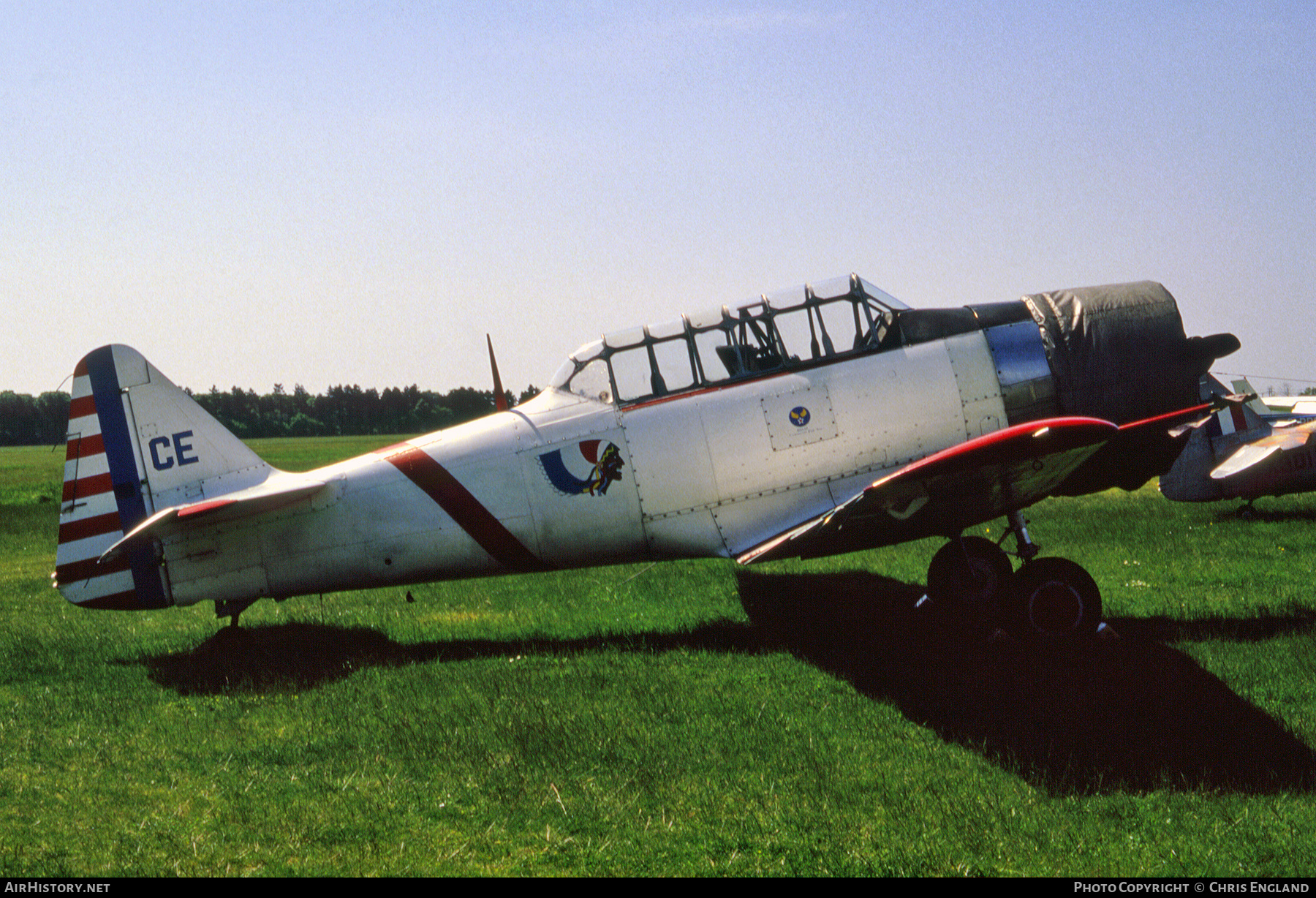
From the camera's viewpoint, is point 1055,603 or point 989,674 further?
point 1055,603

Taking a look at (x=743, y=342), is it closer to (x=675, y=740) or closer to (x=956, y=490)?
(x=956, y=490)

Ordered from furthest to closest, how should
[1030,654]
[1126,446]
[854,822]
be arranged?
[1126,446] → [1030,654] → [854,822]

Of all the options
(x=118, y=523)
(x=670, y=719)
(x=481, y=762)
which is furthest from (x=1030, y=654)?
(x=118, y=523)

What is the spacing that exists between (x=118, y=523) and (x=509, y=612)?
11.3 ft

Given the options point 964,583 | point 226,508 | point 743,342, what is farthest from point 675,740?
point 226,508

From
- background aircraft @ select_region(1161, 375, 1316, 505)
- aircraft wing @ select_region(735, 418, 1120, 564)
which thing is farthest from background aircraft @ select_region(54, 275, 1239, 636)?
background aircraft @ select_region(1161, 375, 1316, 505)

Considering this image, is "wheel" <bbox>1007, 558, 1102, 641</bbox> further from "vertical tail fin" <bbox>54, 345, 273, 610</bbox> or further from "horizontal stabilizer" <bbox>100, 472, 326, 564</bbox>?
"vertical tail fin" <bbox>54, 345, 273, 610</bbox>

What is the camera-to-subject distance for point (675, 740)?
5305 mm

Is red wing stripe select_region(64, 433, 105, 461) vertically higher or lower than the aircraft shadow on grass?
higher

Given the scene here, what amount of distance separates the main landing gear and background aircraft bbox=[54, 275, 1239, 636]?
0.10 feet

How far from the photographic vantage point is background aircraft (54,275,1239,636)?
7383 millimetres

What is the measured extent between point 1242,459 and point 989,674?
6359mm

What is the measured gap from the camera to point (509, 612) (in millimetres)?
9117

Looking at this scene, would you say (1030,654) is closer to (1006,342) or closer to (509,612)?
(1006,342)
